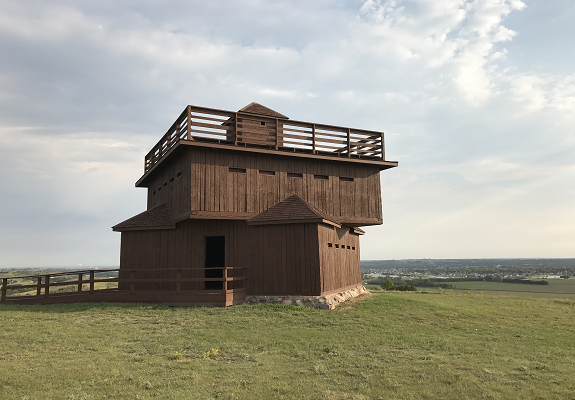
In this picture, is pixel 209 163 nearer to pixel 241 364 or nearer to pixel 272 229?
pixel 272 229

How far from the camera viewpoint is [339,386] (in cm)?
775

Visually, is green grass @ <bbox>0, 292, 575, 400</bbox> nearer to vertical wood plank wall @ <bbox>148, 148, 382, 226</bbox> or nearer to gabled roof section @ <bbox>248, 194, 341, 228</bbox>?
gabled roof section @ <bbox>248, 194, 341, 228</bbox>

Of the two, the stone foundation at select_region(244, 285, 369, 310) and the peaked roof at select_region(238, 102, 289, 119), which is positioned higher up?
the peaked roof at select_region(238, 102, 289, 119)

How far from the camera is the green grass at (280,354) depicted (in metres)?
7.58

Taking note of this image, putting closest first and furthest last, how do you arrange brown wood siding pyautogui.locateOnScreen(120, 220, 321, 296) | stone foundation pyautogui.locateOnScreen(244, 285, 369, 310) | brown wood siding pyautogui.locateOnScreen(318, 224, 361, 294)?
1. stone foundation pyautogui.locateOnScreen(244, 285, 369, 310)
2. brown wood siding pyautogui.locateOnScreen(120, 220, 321, 296)
3. brown wood siding pyautogui.locateOnScreen(318, 224, 361, 294)

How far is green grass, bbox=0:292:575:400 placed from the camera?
7582 millimetres

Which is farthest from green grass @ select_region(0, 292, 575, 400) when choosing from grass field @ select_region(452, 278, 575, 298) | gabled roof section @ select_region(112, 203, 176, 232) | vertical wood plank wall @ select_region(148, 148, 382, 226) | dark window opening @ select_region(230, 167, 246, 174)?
grass field @ select_region(452, 278, 575, 298)

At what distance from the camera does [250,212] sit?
62.5 feet

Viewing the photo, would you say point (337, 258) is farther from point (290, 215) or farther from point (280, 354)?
point (280, 354)

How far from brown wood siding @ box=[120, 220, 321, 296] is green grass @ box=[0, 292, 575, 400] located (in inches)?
65.1

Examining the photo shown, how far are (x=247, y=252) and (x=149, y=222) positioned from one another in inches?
219

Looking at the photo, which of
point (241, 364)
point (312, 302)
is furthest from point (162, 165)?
point (241, 364)

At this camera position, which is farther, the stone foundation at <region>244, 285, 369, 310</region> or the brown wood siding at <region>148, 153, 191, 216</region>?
the brown wood siding at <region>148, 153, 191, 216</region>

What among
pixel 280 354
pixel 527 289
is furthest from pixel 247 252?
pixel 527 289
